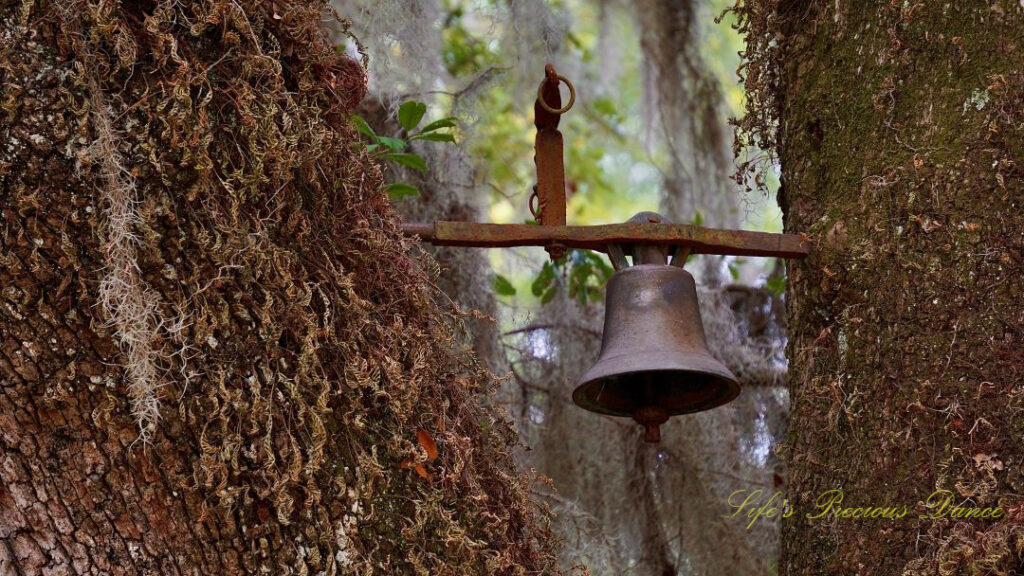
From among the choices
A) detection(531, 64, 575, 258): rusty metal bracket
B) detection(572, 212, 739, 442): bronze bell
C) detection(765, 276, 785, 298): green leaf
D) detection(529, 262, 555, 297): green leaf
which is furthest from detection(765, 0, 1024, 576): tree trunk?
detection(765, 276, 785, 298): green leaf

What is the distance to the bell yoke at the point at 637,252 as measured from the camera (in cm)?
195

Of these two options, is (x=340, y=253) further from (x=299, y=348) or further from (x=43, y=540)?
(x=43, y=540)

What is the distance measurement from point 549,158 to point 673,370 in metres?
0.46

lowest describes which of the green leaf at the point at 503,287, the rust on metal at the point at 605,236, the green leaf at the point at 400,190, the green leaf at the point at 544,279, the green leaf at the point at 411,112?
the rust on metal at the point at 605,236

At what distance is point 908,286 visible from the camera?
1838mm

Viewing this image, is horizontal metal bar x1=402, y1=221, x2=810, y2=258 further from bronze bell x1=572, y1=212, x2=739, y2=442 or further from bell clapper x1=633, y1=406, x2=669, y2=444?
bell clapper x1=633, y1=406, x2=669, y2=444

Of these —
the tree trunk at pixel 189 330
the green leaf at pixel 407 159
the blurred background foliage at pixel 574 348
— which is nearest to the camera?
the tree trunk at pixel 189 330

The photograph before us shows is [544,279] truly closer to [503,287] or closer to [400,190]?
[503,287]

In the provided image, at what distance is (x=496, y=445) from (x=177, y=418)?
1.85 feet

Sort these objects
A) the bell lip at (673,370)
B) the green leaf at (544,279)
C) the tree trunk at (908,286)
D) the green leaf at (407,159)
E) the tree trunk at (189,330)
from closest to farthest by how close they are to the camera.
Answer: the tree trunk at (189,330)
the tree trunk at (908,286)
the bell lip at (673,370)
the green leaf at (407,159)
the green leaf at (544,279)

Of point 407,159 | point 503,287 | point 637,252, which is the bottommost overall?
point 637,252

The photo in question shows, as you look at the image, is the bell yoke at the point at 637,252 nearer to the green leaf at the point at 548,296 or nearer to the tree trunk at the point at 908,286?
the tree trunk at the point at 908,286

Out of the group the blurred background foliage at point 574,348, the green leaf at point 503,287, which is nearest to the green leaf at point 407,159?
the blurred background foliage at point 574,348

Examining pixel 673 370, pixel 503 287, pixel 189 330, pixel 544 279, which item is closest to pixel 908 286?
pixel 673 370
